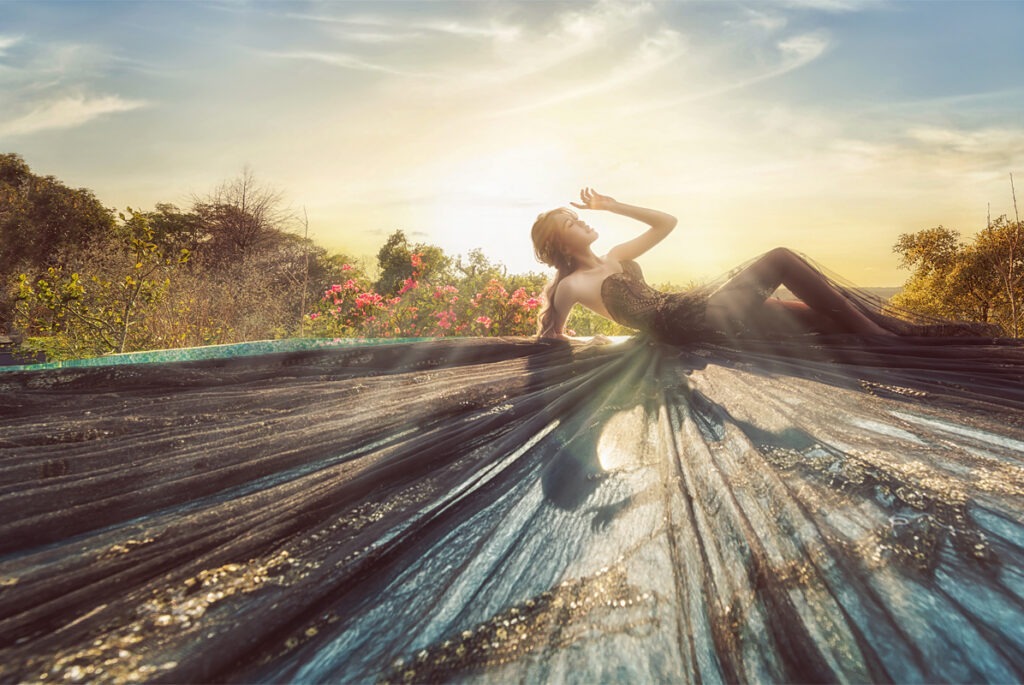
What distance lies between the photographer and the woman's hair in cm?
409

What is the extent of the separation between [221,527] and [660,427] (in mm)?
1256

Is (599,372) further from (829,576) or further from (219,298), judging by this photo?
(219,298)

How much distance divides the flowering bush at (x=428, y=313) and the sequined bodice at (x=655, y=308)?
10.3 ft

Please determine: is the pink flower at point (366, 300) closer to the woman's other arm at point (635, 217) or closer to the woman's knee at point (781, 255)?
the woman's other arm at point (635, 217)

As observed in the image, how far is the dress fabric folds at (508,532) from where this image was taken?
3.19 ft

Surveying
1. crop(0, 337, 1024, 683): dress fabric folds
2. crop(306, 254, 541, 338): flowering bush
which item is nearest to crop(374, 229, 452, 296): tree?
crop(306, 254, 541, 338): flowering bush

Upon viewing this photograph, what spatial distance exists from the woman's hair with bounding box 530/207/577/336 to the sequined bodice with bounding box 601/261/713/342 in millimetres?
463

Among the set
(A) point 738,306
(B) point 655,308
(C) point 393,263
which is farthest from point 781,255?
(C) point 393,263

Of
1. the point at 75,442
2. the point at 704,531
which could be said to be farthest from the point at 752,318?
the point at 75,442

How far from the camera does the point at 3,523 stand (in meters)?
1.37

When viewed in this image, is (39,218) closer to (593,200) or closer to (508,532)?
(593,200)

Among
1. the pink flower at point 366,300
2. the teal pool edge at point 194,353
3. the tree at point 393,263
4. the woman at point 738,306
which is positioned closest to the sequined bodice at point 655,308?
the woman at point 738,306

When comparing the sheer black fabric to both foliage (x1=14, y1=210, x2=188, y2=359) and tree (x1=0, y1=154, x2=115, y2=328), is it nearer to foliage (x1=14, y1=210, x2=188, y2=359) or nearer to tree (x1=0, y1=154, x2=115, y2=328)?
foliage (x1=14, y1=210, x2=188, y2=359)

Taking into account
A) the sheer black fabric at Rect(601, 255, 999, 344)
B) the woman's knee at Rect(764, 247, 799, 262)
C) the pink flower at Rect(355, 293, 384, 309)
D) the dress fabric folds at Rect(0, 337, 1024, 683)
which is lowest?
the dress fabric folds at Rect(0, 337, 1024, 683)
